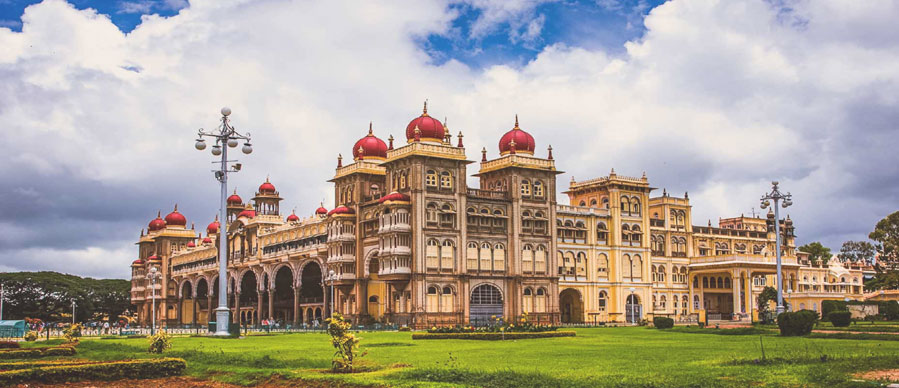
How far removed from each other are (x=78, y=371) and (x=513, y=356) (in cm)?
1343

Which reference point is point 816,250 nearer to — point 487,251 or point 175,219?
point 487,251

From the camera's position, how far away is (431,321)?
7294 cm

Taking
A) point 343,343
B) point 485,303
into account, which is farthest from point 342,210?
point 343,343

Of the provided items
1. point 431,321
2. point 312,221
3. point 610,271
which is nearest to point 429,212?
point 431,321

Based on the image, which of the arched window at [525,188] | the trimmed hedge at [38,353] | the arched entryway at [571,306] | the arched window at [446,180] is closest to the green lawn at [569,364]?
the trimmed hedge at [38,353]

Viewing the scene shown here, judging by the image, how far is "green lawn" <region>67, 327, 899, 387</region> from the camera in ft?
67.8

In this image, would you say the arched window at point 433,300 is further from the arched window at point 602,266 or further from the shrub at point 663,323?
the arched window at point 602,266

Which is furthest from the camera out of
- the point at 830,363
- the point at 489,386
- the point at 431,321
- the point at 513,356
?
the point at 431,321

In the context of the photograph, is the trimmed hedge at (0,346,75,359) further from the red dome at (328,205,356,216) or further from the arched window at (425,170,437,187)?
the red dome at (328,205,356,216)

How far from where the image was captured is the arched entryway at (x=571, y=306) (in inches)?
3529

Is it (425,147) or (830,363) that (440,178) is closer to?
(425,147)

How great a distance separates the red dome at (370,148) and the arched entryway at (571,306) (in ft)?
77.3

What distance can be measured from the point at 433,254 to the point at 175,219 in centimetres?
6734

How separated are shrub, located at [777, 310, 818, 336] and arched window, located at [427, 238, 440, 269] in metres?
38.4
